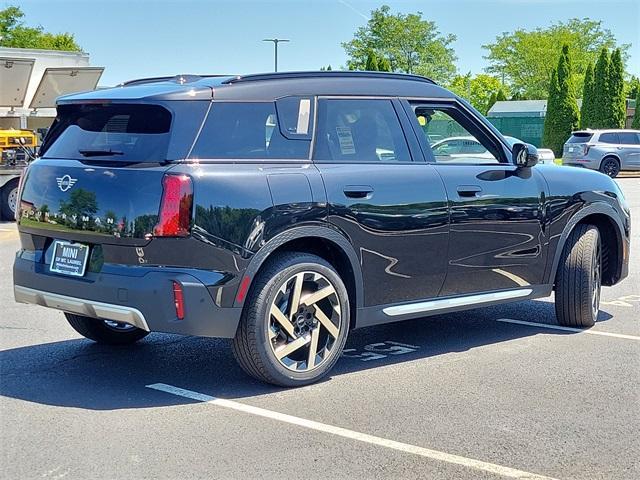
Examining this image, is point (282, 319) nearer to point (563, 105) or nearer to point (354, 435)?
point (354, 435)

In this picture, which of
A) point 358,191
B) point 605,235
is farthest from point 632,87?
point 358,191

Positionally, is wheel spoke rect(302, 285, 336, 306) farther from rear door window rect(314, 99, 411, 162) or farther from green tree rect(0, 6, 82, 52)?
green tree rect(0, 6, 82, 52)

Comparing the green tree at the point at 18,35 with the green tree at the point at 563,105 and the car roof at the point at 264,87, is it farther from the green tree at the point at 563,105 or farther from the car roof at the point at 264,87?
the car roof at the point at 264,87

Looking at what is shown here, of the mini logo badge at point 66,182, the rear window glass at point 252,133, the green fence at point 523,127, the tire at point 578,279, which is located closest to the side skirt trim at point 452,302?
the tire at point 578,279

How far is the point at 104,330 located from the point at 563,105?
37433 millimetres

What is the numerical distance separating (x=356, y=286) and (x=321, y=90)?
49.8 inches

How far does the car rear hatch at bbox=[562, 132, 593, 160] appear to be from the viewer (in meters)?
29.9

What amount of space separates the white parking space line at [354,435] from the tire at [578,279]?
2.97 metres

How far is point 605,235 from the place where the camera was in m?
7.55

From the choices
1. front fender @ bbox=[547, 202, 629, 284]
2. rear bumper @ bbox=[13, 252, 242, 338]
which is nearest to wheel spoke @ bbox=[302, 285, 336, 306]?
rear bumper @ bbox=[13, 252, 242, 338]

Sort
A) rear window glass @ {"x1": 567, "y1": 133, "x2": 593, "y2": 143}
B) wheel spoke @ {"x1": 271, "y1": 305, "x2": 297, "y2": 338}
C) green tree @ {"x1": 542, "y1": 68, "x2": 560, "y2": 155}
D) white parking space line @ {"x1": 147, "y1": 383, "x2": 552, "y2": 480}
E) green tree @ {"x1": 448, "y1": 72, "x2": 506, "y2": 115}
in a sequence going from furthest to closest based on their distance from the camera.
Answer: green tree @ {"x1": 448, "y1": 72, "x2": 506, "y2": 115} → green tree @ {"x1": 542, "y1": 68, "x2": 560, "y2": 155} → rear window glass @ {"x1": 567, "y1": 133, "x2": 593, "y2": 143} → wheel spoke @ {"x1": 271, "y1": 305, "x2": 297, "y2": 338} → white parking space line @ {"x1": 147, "y1": 383, "x2": 552, "y2": 480}

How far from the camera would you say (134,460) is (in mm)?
4211

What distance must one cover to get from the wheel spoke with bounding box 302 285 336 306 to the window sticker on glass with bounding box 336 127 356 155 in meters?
0.90

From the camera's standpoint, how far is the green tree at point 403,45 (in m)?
64.8
